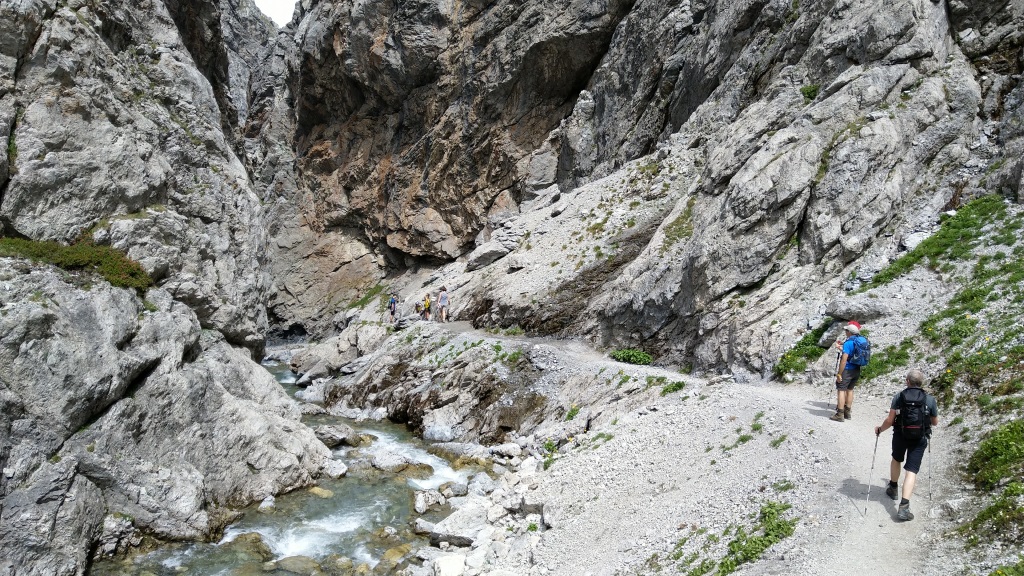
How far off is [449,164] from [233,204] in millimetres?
33160

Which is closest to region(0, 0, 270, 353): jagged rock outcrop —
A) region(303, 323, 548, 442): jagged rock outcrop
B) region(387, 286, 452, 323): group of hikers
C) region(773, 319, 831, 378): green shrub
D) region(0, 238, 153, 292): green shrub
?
region(0, 238, 153, 292): green shrub

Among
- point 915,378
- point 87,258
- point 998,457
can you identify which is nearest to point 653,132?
point 915,378

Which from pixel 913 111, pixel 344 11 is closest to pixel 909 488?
pixel 913 111

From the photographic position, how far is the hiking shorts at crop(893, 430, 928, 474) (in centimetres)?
852

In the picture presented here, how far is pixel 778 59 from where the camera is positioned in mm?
29250

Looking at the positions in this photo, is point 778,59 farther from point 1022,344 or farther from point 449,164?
point 449,164

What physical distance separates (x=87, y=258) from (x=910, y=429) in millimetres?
19806

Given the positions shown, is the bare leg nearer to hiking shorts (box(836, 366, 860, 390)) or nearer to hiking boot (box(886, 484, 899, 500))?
hiking boot (box(886, 484, 899, 500))

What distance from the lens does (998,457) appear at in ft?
28.2

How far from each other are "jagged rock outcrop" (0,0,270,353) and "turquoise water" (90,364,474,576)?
26.8ft

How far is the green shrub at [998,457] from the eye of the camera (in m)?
8.16

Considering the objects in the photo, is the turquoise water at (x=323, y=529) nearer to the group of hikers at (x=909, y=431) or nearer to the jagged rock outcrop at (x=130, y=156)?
the jagged rock outcrop at (x=130, y=156)

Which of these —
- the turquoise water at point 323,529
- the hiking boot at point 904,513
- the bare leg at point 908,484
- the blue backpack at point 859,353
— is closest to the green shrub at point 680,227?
the blue backpack at point 859,353

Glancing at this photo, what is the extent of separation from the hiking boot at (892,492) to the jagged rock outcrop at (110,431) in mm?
15401
